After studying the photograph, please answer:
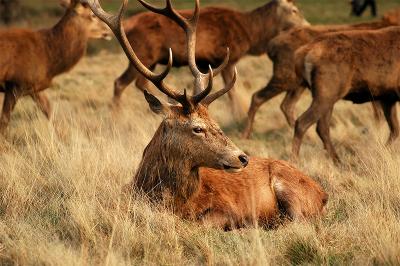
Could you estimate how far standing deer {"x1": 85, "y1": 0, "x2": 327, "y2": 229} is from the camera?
6.02 metres

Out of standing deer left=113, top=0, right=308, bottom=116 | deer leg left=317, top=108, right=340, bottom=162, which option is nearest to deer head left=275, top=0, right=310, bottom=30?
standing deer left=113, top=0, right=308, bottom=116

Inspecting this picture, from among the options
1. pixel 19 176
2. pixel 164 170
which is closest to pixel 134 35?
pixel 19 176

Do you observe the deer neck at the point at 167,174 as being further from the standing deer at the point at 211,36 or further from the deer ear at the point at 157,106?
the standing deer at the point at 211,36

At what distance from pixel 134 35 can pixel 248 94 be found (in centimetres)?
328

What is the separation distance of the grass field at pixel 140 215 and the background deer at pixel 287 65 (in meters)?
1.17

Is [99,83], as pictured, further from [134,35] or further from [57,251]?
[57,251]

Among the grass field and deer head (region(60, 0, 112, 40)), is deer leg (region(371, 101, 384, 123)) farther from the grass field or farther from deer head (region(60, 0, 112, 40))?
deer head (region(60, 0, 112, 40))

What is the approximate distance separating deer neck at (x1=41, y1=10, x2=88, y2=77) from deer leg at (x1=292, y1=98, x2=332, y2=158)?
146 inches

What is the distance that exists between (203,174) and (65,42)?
6.06 meters

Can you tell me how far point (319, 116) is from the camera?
998 centimetres

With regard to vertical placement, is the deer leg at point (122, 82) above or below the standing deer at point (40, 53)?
below

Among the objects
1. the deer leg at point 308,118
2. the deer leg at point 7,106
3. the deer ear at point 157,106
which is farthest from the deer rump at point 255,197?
the deer leg at point 7,106

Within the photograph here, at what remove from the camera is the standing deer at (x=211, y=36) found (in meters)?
12.8

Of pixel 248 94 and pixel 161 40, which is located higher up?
pixel 161 40
